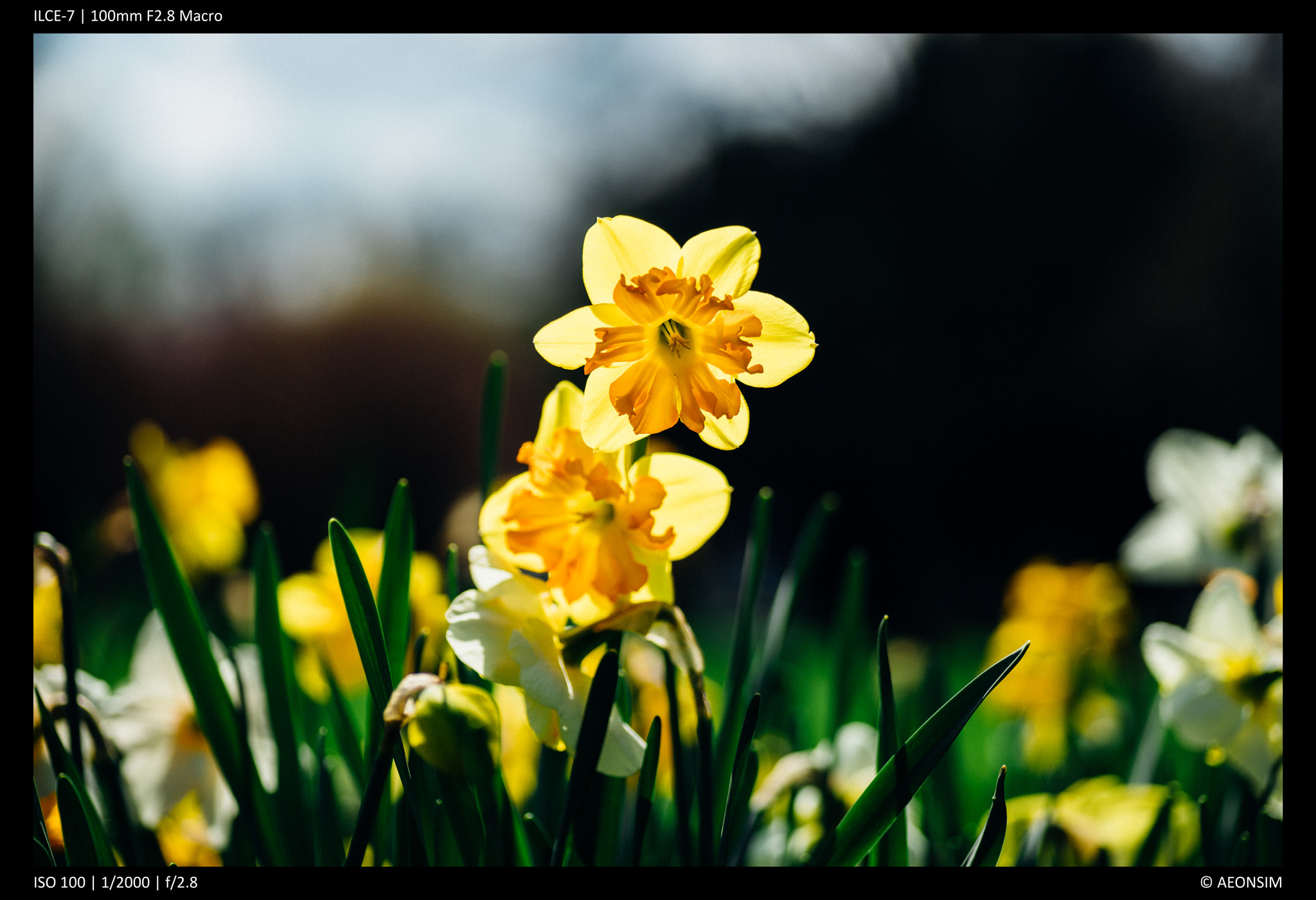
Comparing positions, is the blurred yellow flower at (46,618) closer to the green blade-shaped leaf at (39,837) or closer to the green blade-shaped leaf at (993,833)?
the green blade-shaped leaf at (39,837)

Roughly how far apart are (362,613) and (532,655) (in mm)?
134

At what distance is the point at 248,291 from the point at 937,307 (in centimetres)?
462

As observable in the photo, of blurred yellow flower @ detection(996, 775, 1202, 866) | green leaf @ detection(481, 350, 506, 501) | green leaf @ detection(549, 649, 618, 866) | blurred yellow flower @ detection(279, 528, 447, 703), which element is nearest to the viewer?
green leaf @ detection(549, 649, 618, 866)

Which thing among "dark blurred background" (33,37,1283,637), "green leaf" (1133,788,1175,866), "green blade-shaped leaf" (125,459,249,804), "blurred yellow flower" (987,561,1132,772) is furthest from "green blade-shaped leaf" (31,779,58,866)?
"dark blurred background" (33,37,1283,637)

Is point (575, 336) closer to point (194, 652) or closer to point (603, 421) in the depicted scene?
point (603, 421)

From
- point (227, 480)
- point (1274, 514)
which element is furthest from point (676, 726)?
point (227, 480)

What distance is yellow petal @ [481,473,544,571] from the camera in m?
0.61

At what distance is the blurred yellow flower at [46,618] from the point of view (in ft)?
3.23

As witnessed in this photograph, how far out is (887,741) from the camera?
0.64 metres

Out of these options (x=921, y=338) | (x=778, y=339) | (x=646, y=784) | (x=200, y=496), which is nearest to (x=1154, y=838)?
(x=646, y=784)

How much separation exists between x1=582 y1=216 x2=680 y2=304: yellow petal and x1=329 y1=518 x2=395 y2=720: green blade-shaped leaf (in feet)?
0.86

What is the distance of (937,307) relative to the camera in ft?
17.3

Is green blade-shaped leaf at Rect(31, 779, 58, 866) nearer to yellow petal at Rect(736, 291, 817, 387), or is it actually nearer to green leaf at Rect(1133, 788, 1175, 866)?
yellow petal at Rect(736, 291, 817, 387)

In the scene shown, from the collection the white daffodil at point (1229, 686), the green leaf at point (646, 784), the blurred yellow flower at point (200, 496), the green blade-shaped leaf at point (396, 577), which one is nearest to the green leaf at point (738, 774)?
the green leaf at point (646, 784)
